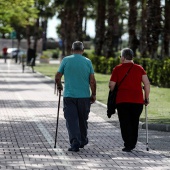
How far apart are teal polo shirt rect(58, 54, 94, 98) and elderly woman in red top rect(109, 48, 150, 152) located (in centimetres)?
44

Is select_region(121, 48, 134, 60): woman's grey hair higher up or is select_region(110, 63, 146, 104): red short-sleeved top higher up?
select_region(121, 48, 134, 60): woman's grey hair

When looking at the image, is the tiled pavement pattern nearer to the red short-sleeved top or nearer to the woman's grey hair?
the red short-sleeved top

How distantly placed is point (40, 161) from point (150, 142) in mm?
3649

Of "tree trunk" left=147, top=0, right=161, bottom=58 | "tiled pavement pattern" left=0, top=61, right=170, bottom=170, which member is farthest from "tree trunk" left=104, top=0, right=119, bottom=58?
"tiled pavement pattern" left=0, top=61, right=170, bottom=170

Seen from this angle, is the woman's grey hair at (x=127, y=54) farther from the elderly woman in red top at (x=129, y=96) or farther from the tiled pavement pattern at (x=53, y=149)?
the tiled pavement pattern at (x=53, y=149)

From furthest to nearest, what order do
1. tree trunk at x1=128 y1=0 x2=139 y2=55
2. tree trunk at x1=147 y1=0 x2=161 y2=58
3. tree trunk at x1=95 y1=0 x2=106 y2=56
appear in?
tree trunk at x1=95 y1=0 x2=106 y2=56 → tree trunk at x1=128 y1=0 x2=139 y2=55 → tree trunk at x1=147 y1=0 x2=161 y2=58

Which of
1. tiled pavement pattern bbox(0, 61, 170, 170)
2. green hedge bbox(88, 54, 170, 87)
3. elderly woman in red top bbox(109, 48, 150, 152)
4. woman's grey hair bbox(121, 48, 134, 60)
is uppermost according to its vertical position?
woman's grey hair bbox(121, 48, 134, 60)

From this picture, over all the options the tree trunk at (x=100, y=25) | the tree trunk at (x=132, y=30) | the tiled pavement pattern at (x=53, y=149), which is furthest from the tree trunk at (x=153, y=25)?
the tiled pavement pattern at (x=53, y=149)

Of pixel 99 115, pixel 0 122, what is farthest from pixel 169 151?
pixel 99 115

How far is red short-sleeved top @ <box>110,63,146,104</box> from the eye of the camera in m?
13.7

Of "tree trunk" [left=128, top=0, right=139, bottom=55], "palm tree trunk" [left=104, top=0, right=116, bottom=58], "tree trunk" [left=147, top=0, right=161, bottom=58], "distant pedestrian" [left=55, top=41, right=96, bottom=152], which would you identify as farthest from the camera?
"palm tree trunk" [left=104, top=0, right=116, bottom=58]

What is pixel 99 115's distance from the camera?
2141 cm

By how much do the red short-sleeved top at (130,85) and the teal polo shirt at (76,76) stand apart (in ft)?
1.63

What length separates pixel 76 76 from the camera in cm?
1358
